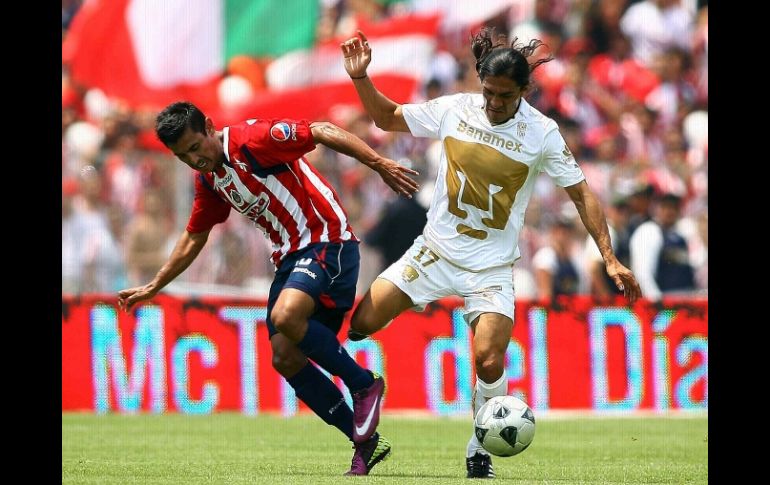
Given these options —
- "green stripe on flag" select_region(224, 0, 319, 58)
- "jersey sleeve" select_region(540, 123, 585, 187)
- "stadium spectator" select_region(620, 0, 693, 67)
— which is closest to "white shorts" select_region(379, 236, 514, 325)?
"jersey sleeve" select_region(540, 123, 585, 187)

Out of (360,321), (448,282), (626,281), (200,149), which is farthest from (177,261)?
(626,281)

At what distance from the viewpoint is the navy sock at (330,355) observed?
894cm

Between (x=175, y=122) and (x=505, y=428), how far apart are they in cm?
275

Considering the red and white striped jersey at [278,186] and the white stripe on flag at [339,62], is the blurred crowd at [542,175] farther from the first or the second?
the red and white striped jersey at [278,186]

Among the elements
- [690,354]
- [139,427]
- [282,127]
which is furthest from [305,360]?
[690,354]

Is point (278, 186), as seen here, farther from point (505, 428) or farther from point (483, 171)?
point (505, 428)

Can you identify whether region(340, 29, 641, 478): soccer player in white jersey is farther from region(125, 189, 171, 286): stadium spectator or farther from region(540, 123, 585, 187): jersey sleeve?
region(125, 189, 171, 286): stadium spectator

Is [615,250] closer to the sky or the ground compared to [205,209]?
closer to the ground

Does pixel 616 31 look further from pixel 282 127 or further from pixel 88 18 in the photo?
pixel 282 127

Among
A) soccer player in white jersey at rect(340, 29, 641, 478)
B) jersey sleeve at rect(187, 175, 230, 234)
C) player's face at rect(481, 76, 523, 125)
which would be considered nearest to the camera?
player's face at rect(481, 76, 523, 125)

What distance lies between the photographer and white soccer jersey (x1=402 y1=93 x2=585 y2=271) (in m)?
8.98

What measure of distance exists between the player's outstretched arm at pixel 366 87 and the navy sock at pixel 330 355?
4.62 ft

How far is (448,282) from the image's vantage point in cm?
927

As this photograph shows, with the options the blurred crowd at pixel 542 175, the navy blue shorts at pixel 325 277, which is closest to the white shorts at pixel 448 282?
the navy blue shorts at pixel 325 277
